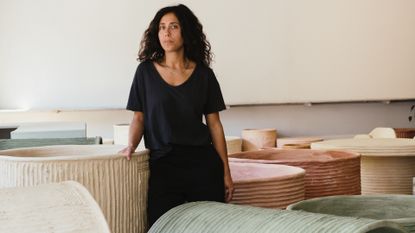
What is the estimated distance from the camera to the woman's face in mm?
2299

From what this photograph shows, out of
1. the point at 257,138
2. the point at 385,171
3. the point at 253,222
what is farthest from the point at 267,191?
the point at 257,138

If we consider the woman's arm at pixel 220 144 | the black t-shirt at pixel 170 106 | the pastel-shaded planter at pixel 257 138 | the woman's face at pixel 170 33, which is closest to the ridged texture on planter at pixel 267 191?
the woman's arm at pixel 220 144

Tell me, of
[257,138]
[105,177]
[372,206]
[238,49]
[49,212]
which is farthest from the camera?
[238,49]

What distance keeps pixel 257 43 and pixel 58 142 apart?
13.6 feet

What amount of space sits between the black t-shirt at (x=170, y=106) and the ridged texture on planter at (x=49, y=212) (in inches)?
34.6

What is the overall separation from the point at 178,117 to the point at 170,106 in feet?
0.15

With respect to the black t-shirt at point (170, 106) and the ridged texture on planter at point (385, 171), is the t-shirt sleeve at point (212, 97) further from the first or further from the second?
the ridged texture on planter at point (385, 171)

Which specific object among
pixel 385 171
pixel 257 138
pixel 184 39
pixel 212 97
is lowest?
pixel 257 138

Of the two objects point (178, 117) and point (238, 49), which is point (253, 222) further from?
point (238, 49)

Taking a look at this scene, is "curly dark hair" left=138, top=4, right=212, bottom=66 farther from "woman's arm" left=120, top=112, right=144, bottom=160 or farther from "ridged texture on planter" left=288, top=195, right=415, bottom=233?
"ridged texture on planter" left=288, top=195, right=415, bottom=233

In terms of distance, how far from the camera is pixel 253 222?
147 cm

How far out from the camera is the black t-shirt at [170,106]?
2205 millimetres

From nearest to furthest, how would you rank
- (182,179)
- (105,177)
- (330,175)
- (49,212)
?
(49,212)
(105,177)
(182,179)
(330,175)

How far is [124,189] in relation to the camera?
2076 millimetres
